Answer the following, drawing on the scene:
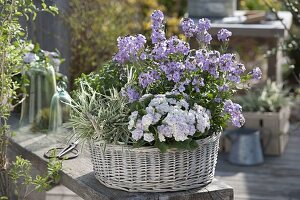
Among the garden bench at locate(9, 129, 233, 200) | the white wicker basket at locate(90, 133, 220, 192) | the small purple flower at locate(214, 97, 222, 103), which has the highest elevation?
the small purple flower at locate(214, 97, 222, 103)

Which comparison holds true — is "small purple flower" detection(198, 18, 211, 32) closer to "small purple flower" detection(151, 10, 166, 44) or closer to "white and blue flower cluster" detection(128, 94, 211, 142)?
"small purple flower" detection(151, 10, 166, 44)

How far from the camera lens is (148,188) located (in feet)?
7.89

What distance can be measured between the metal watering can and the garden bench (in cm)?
175

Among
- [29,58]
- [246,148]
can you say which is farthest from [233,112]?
[246,148]

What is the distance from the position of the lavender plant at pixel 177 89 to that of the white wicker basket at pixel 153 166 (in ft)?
0.15

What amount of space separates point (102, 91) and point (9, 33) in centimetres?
46

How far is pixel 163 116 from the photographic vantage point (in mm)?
2324

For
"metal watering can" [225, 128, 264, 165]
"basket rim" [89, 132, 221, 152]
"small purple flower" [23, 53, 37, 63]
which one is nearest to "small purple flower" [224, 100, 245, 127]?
"basket rim" [89, 132, 221, 152]

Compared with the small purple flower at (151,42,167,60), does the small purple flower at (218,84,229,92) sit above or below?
below

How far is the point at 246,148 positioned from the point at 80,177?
2.20 meters

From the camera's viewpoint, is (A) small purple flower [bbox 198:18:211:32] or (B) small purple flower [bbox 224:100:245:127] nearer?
(B) small purple flower [bbox 224:100:245:127]

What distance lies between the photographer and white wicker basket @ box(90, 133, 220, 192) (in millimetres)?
2367

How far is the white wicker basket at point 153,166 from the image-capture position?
237 cm

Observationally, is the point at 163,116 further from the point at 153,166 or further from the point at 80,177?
the point at 80,177
